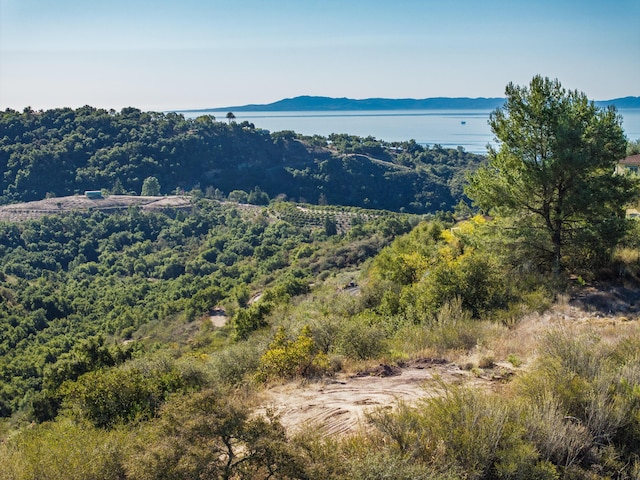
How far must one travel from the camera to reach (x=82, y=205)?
8594cm

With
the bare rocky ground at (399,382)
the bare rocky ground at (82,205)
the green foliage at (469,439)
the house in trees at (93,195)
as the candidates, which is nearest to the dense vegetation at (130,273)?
the bare rocky ground at (82,205)

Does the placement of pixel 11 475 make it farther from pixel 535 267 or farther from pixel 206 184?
pixel 206 184

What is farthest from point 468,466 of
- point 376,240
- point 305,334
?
point 376,240

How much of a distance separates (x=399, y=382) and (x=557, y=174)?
737 centimetres

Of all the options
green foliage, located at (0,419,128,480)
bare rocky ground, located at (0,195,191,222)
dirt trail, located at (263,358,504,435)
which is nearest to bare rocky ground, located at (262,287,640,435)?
dirt trail, located at (263,358,504,435)

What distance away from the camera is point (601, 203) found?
11.8 m

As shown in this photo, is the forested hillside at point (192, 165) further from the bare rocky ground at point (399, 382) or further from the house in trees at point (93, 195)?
the bare rocky ground at point (399, 382)

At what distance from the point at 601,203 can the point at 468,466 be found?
9321 millimetres

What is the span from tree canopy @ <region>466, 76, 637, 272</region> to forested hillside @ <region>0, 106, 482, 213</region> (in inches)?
3481

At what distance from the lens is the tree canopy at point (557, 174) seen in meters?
11.7

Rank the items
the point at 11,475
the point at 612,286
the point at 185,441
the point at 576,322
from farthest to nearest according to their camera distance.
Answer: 1. the point at 612,286
2. the point at 576,322
3. the point at 11,475
4. the point at 185,441

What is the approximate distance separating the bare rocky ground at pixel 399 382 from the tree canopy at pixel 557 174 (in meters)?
2.81

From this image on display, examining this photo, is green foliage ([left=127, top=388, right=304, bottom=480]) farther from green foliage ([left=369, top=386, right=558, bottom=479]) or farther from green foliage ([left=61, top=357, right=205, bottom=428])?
green foliage ([left=61, top=357, right=205, bottom=428])

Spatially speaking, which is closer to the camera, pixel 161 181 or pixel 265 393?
pixel 265 393
